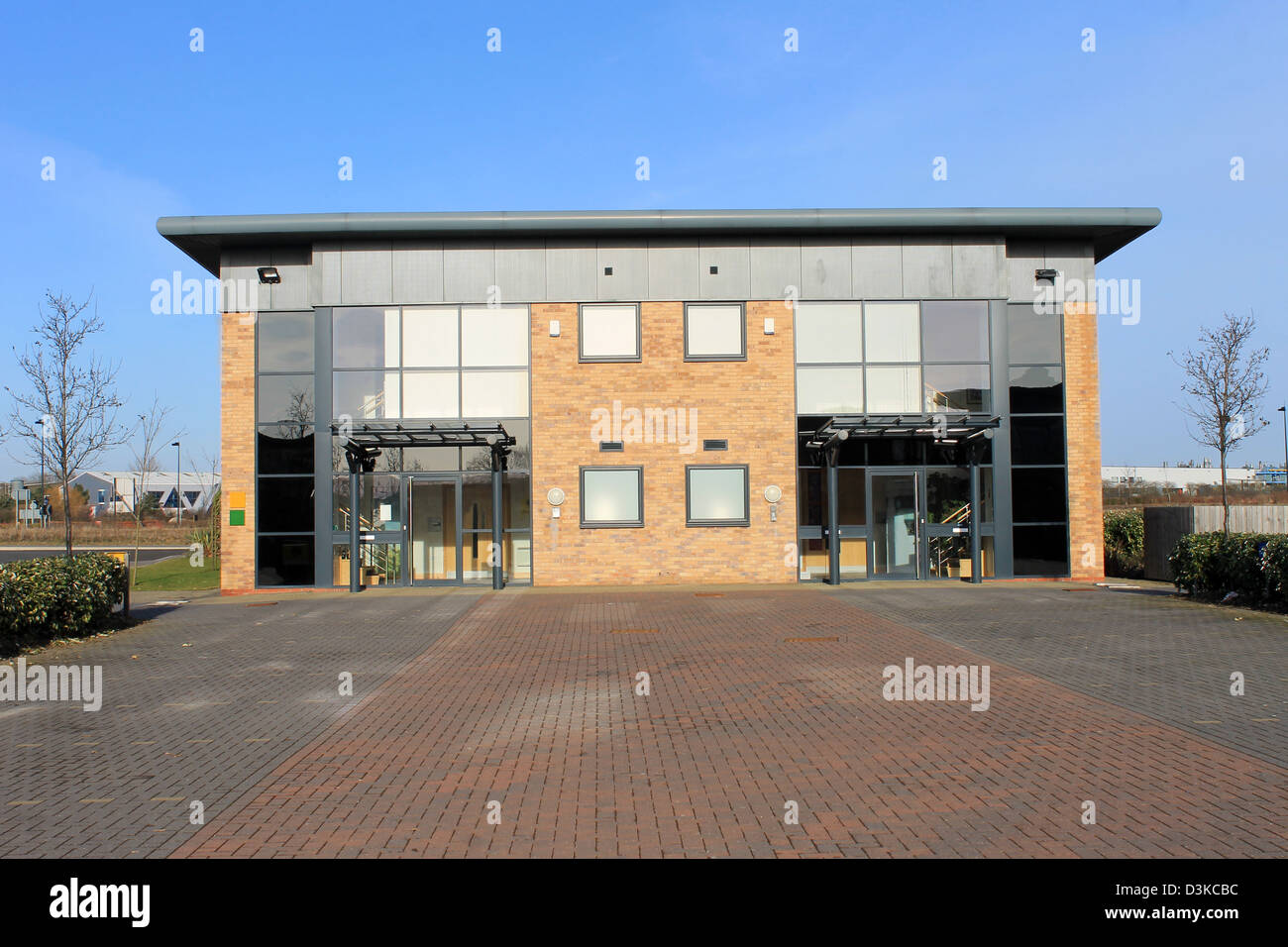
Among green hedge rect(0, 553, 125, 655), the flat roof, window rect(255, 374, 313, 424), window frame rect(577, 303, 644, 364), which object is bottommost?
green hedge rect(0, 553, 125, 655)

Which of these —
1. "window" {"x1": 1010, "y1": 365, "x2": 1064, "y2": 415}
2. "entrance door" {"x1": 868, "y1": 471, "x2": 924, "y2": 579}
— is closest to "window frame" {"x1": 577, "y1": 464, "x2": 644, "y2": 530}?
"entrance door" {"x1": 868, "y1": 471, "x2": 924, "y2": 579}

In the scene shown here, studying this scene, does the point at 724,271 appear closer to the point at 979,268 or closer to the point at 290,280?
the point at 979,268

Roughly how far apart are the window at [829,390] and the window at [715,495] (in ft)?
6.58

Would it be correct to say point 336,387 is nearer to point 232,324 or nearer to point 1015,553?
→ point 232,324

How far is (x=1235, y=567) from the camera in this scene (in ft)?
49.6

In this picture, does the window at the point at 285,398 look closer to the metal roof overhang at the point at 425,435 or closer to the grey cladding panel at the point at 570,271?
the metal roof overhang at the point at 425,435

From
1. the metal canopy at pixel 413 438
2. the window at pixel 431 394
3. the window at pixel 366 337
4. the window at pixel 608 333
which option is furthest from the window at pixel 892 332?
the window at pixel 366 337

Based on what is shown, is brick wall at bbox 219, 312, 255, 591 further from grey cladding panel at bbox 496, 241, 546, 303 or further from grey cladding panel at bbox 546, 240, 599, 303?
grey cladding panel at bbox 546, 240, 599, 303

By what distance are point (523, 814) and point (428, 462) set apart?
15.0 metres

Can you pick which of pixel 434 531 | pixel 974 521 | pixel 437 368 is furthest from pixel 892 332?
pixel 434 531

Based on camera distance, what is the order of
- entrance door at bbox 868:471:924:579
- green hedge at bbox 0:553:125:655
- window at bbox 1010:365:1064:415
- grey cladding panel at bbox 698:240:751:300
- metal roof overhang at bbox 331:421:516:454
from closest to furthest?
green hedge at bbox 0:553:125:655 < metal roof overhang at bbox 331:421:516:454 < entrance door at bbox 868:471:924:579 < grey cladding panel at bbox 698:240:751:300 < window at bbox 1010:365:1064:415

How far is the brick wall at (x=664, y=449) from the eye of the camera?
19.8 metres

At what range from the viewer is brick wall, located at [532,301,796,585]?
19797mm

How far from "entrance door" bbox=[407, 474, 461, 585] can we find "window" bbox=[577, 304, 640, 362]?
430 cm
